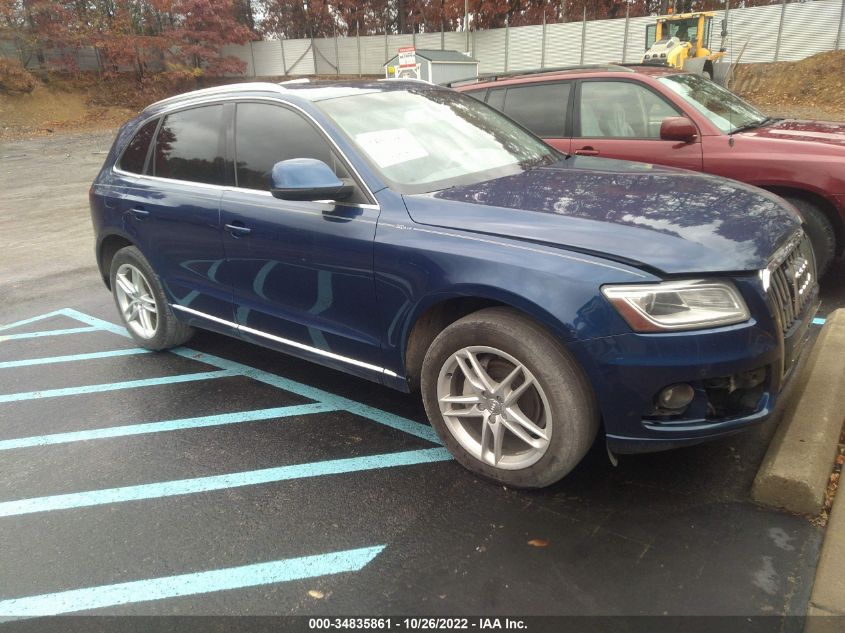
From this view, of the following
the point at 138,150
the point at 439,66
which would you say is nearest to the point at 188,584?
the point at 138,150

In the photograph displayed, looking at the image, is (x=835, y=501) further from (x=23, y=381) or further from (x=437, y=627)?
(x=23, y=381)

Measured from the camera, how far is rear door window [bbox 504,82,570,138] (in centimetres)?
610

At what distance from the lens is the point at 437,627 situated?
88.5 inches

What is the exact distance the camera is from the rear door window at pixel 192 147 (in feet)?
13.1

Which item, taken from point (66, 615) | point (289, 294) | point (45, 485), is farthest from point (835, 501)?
point (45, 485)

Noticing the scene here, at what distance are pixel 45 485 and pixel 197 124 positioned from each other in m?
2.29

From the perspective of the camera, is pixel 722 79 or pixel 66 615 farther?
pixel 722 79

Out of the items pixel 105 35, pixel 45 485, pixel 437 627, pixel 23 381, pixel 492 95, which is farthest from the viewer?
pixel 105 35

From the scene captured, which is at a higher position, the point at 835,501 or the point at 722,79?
the point at 722,79

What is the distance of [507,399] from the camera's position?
2807 mm

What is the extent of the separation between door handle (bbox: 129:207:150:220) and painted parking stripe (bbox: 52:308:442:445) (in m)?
1.07

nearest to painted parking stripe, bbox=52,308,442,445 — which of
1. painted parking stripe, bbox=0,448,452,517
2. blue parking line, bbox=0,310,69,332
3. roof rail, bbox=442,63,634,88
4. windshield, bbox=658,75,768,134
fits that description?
painted parking stripe, bbox=0,448,452,517

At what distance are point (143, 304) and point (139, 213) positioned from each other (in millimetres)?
742

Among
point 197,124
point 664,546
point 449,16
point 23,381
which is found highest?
point 449,16
